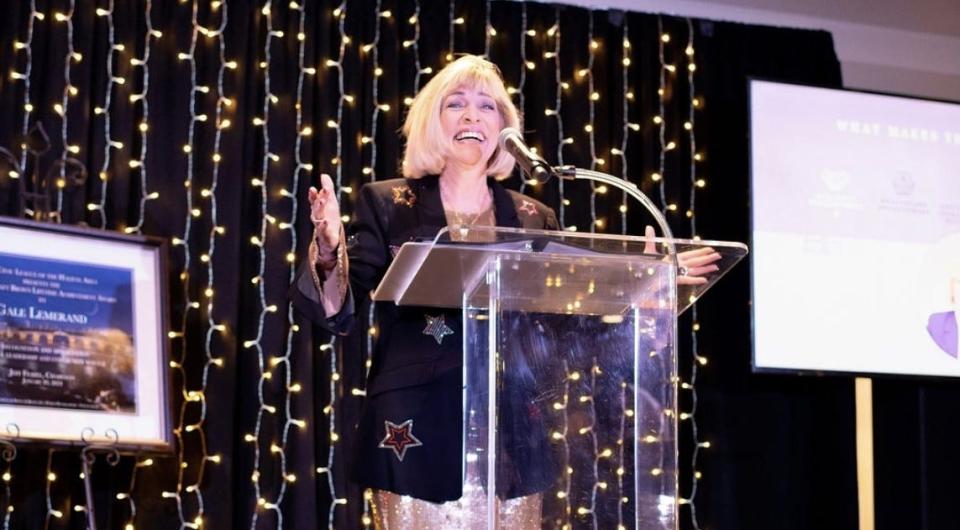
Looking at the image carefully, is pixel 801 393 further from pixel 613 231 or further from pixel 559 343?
pixel 559 343

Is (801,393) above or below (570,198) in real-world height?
below

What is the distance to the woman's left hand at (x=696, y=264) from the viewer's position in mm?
1960

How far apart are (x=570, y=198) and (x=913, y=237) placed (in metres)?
1.14

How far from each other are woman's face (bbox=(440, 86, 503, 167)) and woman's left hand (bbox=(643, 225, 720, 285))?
0.70 metres

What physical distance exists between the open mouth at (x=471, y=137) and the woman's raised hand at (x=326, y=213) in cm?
47

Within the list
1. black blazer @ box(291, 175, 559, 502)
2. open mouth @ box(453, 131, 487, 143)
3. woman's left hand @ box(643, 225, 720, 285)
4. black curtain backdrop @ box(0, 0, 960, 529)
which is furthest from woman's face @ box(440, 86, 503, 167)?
black curtain backdrop @ box(0, 0, 960, 529)

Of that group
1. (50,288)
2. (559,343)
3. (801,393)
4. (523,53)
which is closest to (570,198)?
(523,53)

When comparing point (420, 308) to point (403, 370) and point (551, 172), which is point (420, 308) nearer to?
point (403, 370)

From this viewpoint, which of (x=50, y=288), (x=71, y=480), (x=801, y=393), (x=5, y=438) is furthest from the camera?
(x=801, y=393)

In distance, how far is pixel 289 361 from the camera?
396 cm

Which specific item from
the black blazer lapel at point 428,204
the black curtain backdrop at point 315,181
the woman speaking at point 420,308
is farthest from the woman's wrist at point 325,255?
the black curtain backdrop at point 315,181

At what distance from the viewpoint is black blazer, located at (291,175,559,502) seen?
2.27 meters

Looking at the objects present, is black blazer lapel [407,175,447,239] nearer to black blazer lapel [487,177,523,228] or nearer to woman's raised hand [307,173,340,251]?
black blazer lapel [487,177,523,228]

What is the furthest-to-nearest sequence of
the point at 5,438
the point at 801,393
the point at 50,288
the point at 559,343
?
1. the point at 801,393
2. the point at 50,288
3. the point at 5,438
4. the point at 559,343
